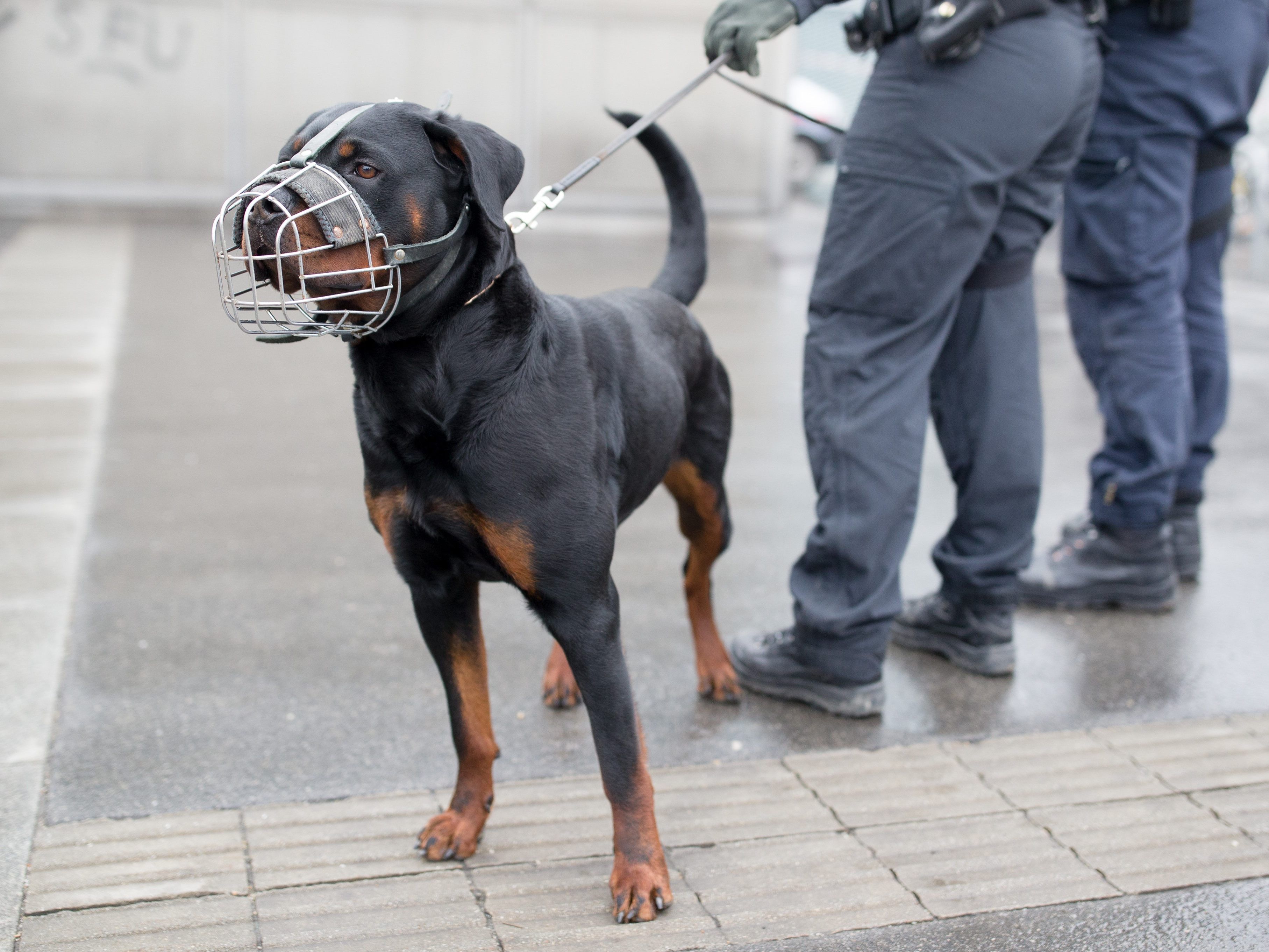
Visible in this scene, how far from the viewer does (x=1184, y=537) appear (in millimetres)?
4156

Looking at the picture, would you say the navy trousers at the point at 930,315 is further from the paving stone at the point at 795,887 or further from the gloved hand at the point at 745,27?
the paving stone at the point at 795,887

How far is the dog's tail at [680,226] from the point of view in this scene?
3.04 metres

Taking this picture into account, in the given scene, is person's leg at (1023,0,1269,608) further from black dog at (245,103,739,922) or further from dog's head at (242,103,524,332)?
dog's head at (242,103,524,332)

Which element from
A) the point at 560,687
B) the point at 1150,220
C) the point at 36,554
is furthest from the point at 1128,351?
the point at 36,554

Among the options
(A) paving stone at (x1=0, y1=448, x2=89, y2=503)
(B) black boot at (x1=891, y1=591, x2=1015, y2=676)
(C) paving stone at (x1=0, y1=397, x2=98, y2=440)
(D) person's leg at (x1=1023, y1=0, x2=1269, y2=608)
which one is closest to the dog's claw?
(B) black boot at (x1=891, y1=591, x2=1015, y2=676)

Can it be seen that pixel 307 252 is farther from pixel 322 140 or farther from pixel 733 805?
pixel 733 805

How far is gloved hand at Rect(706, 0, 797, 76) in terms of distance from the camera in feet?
9.30

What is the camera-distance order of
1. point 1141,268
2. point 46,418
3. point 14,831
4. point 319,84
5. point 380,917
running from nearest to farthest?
point 380,917 < point 14,831 < point 1141,268 < point 46,418 < point 319,84

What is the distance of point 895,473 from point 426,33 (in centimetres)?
1155

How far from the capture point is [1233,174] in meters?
4.09

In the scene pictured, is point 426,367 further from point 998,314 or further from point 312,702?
point 998,314

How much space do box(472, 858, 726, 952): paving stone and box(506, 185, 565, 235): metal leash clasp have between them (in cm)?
123

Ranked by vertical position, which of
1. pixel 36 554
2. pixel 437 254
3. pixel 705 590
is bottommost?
pixel 36 554

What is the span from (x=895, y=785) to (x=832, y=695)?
1.25ft
